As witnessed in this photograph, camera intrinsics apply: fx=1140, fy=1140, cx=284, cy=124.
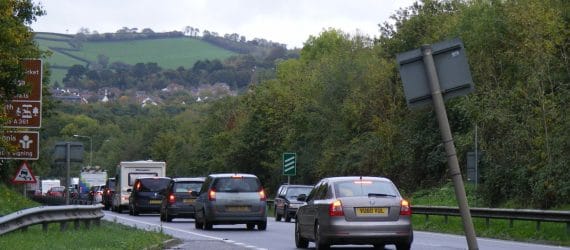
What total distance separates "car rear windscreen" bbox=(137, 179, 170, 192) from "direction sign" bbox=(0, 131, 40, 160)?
24.9m

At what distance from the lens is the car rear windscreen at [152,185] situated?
5078 centimetres

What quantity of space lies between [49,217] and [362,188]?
7133 millimetres

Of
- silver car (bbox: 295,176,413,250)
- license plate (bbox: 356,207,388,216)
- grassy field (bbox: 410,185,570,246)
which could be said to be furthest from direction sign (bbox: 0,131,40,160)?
grassy field (bbox: 410,185,570,246)

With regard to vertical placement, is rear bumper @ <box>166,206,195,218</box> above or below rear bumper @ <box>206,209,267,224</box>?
above

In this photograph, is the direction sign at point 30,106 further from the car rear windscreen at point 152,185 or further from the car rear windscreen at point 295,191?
the car rear windscreen at point 152,185

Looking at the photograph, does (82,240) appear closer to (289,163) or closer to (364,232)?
(364,232)

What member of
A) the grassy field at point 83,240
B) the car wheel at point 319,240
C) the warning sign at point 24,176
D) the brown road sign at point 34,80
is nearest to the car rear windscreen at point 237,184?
the warning sign at point 24,176

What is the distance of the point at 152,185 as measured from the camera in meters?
50.8

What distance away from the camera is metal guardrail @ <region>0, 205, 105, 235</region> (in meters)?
21.3

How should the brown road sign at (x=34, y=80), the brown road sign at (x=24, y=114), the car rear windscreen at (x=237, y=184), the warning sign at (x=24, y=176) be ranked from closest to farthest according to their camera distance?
the brown road sign at (x=24, y=114)
the brown road sign at (x=34, y=80)
the car rear windscreen at (x=237, y=184)
the warning sign at (x=24, y=176)

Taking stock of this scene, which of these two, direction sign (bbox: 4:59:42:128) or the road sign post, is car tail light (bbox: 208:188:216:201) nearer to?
direction sign (bbox: 4:59:42:128)

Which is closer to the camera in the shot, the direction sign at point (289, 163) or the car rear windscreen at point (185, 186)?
the car rear windscreen at point (185, 186)

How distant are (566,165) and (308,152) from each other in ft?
125

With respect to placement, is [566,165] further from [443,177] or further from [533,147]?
[443,177]
